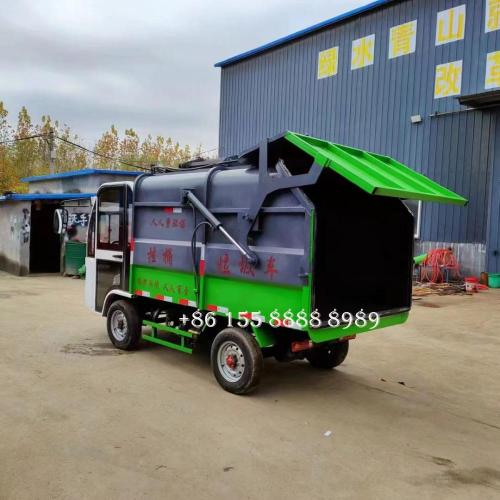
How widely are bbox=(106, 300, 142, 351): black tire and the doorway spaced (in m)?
11.6

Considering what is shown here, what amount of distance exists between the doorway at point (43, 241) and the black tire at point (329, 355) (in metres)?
13.7

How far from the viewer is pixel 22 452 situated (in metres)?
3.74

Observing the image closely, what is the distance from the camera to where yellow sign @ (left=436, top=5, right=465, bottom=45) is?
1466cm

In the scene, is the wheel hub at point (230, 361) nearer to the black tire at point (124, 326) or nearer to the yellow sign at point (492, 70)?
the black tire at point (124, 326)

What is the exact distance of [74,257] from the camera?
54.1 feet

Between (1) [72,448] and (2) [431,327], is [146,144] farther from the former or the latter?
(1) [72,448]

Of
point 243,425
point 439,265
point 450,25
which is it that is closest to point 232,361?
point 243,425

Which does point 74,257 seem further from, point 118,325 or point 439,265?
point 439,265

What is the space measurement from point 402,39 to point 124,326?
1397 centimetres

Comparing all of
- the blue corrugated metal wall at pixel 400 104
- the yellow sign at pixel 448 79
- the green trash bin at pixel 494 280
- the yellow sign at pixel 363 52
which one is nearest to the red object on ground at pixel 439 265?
the blue corrugated metal wall at pixel 400 104

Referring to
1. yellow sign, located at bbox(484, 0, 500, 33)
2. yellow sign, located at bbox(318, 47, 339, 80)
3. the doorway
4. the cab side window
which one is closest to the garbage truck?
the cab side window

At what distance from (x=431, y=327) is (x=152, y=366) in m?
5.45

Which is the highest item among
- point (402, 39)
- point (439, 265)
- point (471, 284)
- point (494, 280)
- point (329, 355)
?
point (402, 39)

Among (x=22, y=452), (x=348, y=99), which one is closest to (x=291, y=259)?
(x=22, y=452)
